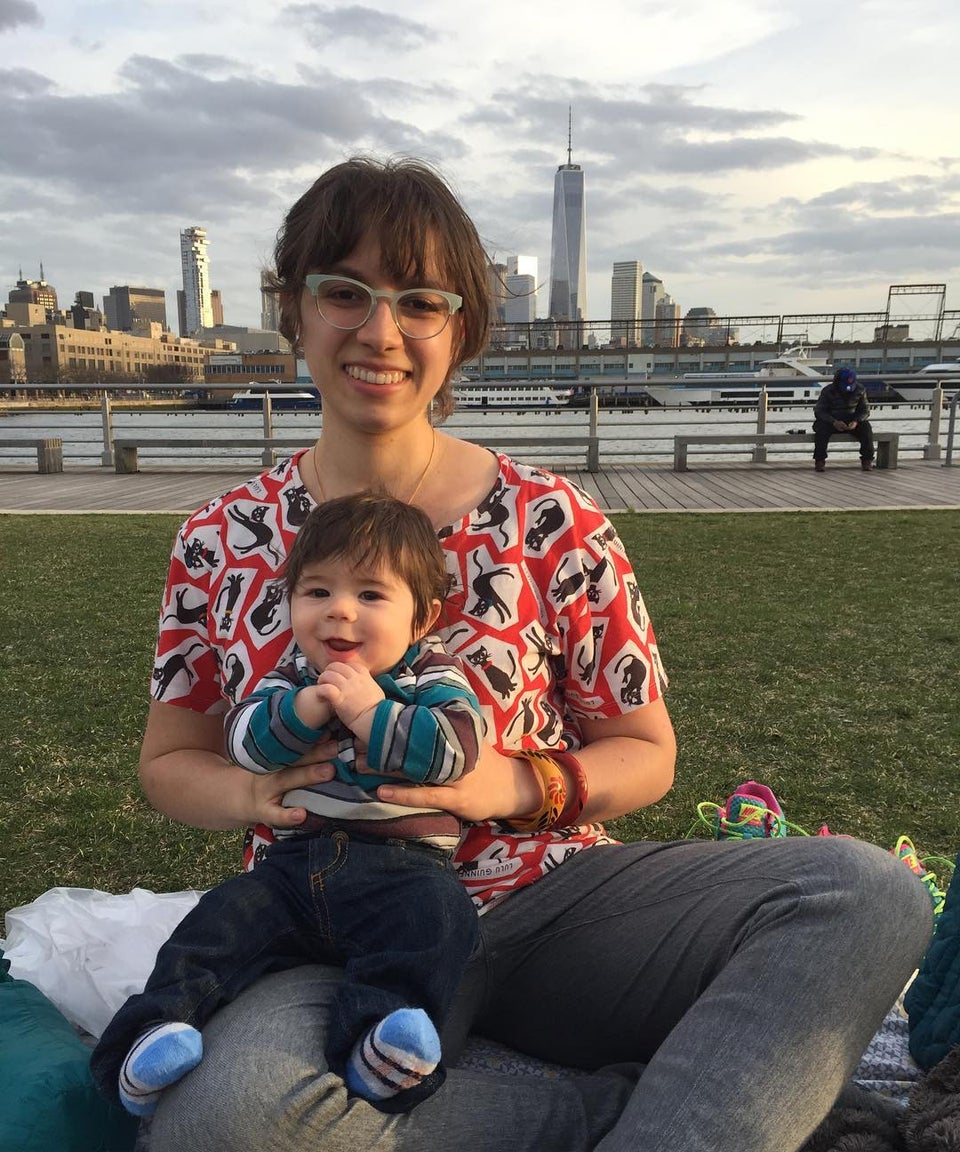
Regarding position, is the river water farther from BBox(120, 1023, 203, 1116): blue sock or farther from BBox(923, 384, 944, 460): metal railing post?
BBox(120, 1023, 203, 1116): blue sock

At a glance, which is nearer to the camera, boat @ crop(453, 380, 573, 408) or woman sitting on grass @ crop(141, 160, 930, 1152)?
woman sitting on grass @ crop(141, 160, 930, 1152)

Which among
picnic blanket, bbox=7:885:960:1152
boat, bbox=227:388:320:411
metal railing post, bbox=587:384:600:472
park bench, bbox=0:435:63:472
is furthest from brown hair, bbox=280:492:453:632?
park bench, bbox=0:435:63:472

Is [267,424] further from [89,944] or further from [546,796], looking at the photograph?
[546,796]

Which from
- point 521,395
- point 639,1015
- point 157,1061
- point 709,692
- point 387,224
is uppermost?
point 387,224

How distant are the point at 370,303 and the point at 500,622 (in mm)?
622

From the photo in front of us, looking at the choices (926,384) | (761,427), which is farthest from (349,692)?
(926,384)

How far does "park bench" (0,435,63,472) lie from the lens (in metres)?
13.5

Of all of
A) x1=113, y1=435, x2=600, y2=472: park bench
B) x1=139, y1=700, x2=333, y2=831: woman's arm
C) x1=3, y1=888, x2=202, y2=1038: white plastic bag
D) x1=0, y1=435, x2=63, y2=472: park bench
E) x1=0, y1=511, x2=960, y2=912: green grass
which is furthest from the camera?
x1=0, y1=435, x2=63, y2=472: park bench

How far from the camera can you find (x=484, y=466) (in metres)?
1.93

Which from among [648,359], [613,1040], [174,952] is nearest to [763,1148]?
[613,1040]

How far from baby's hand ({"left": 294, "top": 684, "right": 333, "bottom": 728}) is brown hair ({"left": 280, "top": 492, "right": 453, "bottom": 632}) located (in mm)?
239

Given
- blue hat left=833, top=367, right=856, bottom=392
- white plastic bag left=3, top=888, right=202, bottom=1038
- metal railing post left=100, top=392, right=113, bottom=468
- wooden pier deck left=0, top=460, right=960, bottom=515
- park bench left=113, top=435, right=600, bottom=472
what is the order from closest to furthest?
1. white plastic bag left=3, top=888, right=202, bottom=1038
2. wooden pier deck left=0, top=460, right=960, bottom=515
3. park bench left=113, top=435, right=600, bottom=472
4. blue hat left=833, top=367, right=856, bottom=392
5. metal railing post left=100, top=392, right=113, bottom=468

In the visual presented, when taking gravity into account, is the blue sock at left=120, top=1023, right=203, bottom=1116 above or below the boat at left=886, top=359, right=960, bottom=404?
below

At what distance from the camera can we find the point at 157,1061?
4.24 feet
